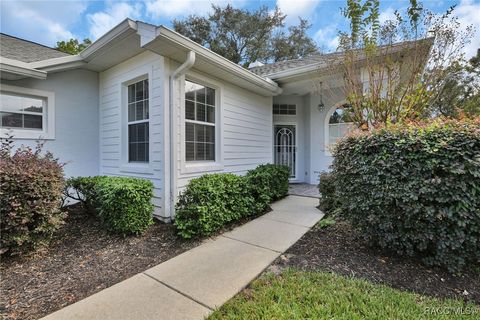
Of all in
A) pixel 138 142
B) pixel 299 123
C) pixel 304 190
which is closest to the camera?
pixel 138 142

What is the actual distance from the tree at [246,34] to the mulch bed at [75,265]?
16.7 m

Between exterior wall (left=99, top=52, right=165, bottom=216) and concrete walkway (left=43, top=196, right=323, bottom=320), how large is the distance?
1.72 meters

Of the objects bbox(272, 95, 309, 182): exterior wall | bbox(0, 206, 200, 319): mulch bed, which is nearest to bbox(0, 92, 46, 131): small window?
bbox(0, 206, 200, 319): mulch bed

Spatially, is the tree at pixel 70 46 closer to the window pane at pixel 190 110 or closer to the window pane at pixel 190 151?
the window pane at pixel 190 110

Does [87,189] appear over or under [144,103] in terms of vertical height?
under

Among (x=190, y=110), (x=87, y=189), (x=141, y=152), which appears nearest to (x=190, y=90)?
(x=190, y=110)

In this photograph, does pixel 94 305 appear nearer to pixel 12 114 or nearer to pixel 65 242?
pixel 65 242

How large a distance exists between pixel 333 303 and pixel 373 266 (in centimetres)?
114

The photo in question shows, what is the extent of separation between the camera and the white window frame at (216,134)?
15.9 feet

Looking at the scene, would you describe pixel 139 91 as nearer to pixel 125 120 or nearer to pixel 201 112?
pixel 125 120

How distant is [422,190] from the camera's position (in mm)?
2773

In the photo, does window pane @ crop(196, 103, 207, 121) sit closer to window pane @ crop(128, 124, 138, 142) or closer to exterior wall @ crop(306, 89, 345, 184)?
window pane @ crop(128, 124, 138, 142)

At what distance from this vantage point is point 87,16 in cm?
677

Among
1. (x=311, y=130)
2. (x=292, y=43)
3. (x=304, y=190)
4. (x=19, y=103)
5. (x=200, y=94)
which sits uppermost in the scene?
(x=292, y=43)
